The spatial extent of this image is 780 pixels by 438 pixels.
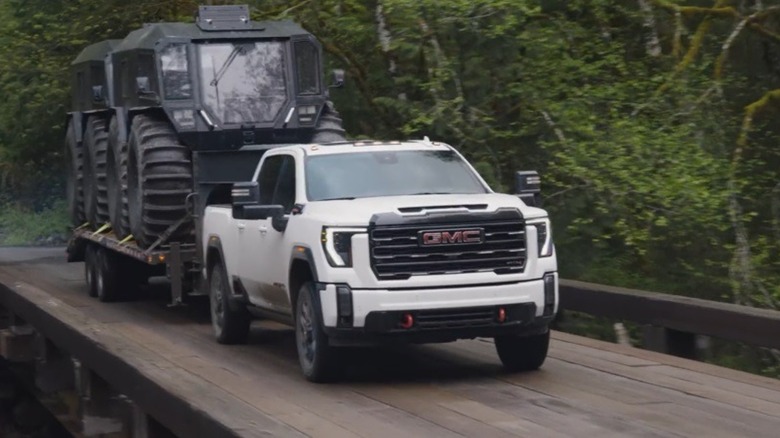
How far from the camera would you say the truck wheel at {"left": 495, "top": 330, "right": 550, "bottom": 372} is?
36.5 ft

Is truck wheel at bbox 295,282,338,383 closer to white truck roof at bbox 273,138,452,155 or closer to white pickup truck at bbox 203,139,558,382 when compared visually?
white pickup truck at bbox 203,139,558,382

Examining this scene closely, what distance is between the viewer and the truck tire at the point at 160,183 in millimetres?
16109

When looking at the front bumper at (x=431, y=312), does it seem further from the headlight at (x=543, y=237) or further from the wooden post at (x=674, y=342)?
the wooden post at (x=674, y=342)

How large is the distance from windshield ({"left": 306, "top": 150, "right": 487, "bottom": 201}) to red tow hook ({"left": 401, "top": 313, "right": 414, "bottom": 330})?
147 cm

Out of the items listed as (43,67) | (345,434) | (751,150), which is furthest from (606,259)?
(43,67)

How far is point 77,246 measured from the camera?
67.4 ft

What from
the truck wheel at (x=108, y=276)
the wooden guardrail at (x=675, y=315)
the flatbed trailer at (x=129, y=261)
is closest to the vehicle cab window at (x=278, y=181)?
the flatbed trailer at (x=129, y=261)

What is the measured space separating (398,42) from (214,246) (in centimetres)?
559

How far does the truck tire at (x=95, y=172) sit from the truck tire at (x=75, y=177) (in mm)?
324

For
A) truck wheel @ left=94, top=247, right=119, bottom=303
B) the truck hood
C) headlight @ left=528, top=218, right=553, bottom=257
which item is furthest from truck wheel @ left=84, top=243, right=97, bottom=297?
headlight @ left=528, top=218, right=553, bottom=257

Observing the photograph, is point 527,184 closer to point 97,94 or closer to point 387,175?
point 387,175

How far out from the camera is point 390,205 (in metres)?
10.7

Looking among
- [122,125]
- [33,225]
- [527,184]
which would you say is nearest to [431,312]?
[527,184]

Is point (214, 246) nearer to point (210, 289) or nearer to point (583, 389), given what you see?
point (210, 289)
